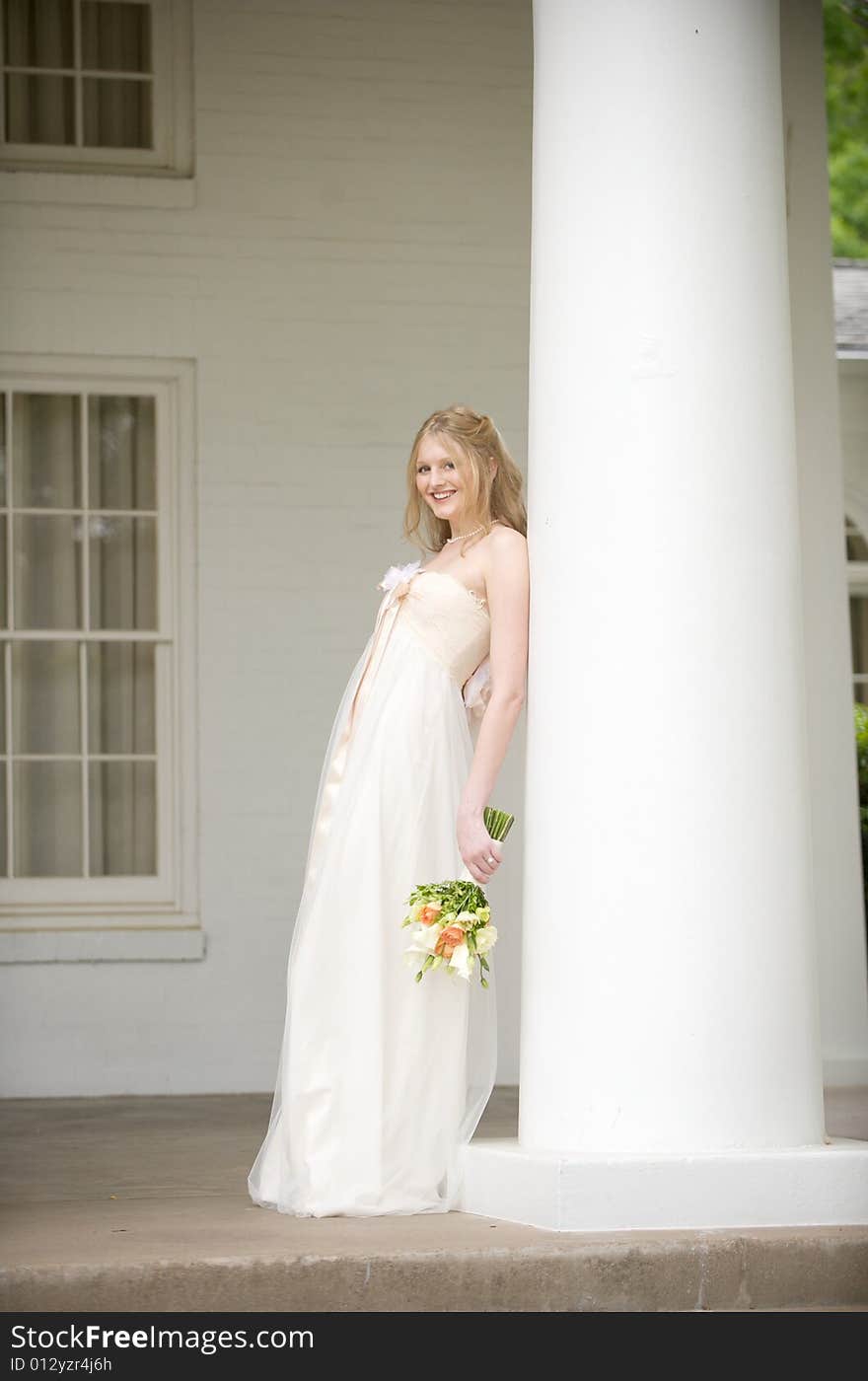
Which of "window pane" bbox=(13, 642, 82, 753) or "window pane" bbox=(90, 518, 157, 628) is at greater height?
"window pane" bbox=(90, 518, 157, 628)

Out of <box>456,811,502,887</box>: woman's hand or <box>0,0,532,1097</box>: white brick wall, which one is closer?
<box>456,811,502,887</box>: woman's hand

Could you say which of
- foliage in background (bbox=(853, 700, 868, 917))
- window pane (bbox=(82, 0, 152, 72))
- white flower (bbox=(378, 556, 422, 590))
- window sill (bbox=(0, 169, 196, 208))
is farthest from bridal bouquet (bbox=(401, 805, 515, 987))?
foliage in background (bbox=(853, 700, 868, 917))

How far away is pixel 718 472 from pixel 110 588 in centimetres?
424

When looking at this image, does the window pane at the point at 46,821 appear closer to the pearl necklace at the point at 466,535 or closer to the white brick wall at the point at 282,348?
the white brick wall at the point at 282,348

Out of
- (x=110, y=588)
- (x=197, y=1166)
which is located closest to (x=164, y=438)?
(x=110, y=588)

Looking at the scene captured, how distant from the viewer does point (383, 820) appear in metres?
4.19

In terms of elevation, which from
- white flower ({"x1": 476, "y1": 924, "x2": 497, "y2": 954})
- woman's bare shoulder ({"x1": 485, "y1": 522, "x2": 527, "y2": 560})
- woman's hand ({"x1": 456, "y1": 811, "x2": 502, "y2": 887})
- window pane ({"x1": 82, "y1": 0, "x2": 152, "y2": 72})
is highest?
window pane ({"x1": 82, "y1": 0, "x2": 152, "y2": 72})

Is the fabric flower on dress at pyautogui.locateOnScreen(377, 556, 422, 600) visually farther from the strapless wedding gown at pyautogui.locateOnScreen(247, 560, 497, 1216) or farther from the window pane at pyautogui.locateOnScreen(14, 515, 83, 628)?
the window pane at pyautogui.locateOnScreen(14, 515, 83, 628)

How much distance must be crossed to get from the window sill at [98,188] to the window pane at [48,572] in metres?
1.33

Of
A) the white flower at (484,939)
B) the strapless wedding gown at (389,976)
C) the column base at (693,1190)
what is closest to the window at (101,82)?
the strapless wedding gown at (389,976)

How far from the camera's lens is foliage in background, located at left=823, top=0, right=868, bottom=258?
2188 centimetres

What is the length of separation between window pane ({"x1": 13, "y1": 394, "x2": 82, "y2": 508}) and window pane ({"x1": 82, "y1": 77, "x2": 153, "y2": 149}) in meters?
1.10

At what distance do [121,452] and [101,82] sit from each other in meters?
1.57

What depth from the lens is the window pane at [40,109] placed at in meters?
7.46
